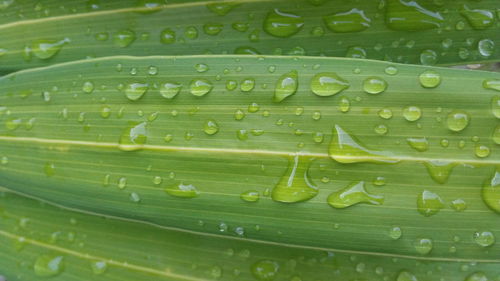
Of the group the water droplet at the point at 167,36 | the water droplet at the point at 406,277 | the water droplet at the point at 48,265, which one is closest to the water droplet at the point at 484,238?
the water droplet at the point at 406,277

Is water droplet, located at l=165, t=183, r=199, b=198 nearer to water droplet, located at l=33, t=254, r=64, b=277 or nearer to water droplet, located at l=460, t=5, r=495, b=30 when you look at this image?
water droplet, located at l=33, t=254, r=64, b=277

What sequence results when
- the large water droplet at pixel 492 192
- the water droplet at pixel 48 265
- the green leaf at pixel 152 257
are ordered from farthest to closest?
the water droplet at pixel 48 265
the green leaf at pixel 152 257
the large water droplet at pixel 492 192

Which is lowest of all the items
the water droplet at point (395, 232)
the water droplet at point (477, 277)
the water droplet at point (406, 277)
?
the water droplet at point (477, 277)

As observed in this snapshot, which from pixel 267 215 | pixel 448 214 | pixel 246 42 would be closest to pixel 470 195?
pixel 448 214

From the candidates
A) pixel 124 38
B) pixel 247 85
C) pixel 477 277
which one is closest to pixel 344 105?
pixel 247 85

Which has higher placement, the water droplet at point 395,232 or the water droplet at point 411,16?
the water droplet at point 411,16

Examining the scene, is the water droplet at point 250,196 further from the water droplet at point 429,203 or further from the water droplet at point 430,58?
the water droplet at point 430,58

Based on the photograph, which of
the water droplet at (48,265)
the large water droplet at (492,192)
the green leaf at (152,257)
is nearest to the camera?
the large water droplet at (492,192)
